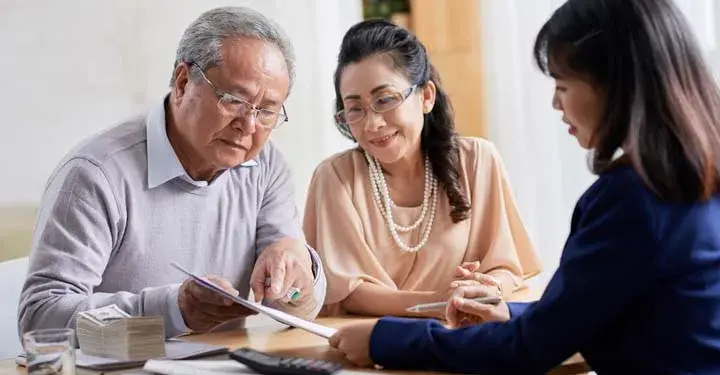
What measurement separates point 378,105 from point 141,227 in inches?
27.3

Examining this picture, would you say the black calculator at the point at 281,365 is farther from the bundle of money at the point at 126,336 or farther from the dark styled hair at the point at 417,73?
the dark styled hair at the point at 417,73

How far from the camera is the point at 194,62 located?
2.07 metres

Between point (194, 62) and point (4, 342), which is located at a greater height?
point (194, 62)

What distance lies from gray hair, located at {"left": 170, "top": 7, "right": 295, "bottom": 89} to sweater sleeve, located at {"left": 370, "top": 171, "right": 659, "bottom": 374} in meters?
0.85

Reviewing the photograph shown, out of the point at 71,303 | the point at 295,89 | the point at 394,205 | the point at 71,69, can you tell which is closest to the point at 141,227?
the point at 71,303

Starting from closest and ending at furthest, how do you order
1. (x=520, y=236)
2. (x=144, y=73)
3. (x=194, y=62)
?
(x=194, y=62) < (x=520, y=236) < (x=144, y=73)

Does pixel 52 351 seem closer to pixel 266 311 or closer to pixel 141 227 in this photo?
pixel 266 311

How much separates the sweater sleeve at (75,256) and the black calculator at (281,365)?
340 millimetres

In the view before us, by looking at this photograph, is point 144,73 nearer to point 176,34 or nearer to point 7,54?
point 176,34

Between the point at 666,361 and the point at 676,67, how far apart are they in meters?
0.41

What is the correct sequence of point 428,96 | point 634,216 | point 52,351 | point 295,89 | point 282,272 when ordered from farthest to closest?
point 295,89, point 428,96, point 282,272, point 52,351, point 634,216

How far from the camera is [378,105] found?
248 cm

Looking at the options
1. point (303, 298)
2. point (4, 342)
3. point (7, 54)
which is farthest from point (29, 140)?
point (303, 298)

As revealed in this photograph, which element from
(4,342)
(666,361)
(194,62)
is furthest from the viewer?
(4,342)
